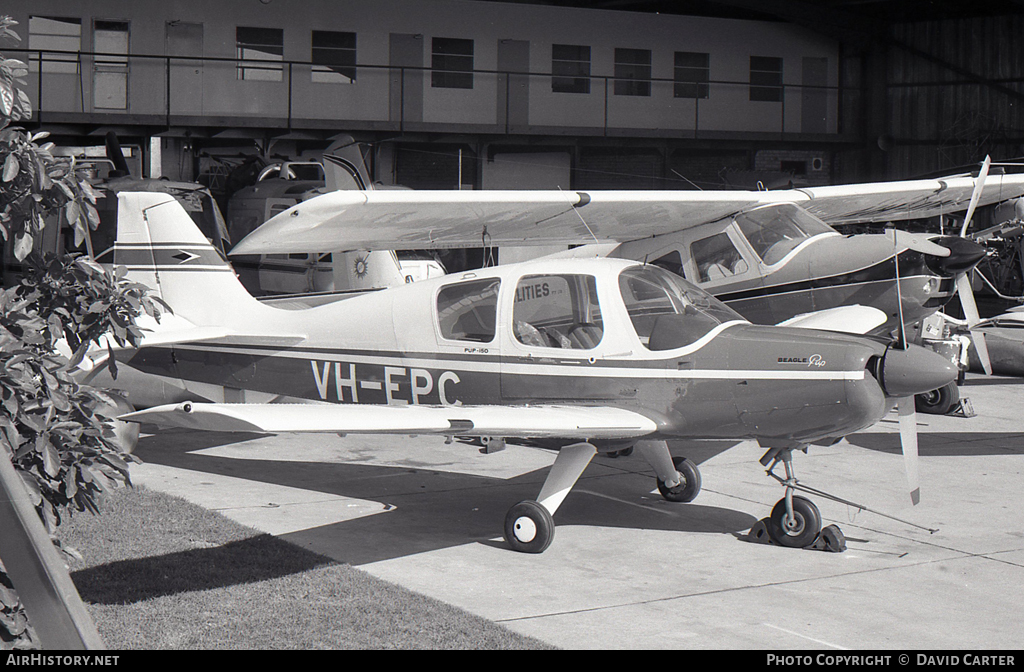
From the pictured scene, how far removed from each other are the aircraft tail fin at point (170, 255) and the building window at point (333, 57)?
55.7 feet

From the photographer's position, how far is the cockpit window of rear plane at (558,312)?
7355 mm

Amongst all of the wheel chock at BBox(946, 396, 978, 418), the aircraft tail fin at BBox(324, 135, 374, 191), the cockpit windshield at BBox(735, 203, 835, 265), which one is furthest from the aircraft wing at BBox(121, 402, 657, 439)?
the aircraft tail fin at BBox(324, 135, 374, 191)

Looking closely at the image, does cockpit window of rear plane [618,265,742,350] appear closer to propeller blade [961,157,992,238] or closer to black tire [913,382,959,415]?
propeller blade [961,157,992,238]

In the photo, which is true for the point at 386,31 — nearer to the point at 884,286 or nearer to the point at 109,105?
the point at 109,105

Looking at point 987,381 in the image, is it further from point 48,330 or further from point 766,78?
point 766,78

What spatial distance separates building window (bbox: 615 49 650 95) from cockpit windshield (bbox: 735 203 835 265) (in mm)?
18965

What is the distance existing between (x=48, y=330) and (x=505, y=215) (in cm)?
632

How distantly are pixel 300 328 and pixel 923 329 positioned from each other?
7255 mm

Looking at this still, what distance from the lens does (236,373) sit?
9.02 meters

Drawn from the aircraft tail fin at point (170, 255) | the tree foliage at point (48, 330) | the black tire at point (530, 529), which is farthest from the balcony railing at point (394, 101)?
the tree foliage at point (48, 330)

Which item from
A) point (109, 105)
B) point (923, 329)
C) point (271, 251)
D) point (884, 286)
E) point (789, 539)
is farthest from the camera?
point (109, 105)

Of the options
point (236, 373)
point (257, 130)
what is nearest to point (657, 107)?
point (257, 130)

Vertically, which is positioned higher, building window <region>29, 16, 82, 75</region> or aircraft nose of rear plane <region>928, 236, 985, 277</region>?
building window <region>29, 16, 82, 75</region>

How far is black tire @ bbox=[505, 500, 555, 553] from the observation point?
6.81 metres
